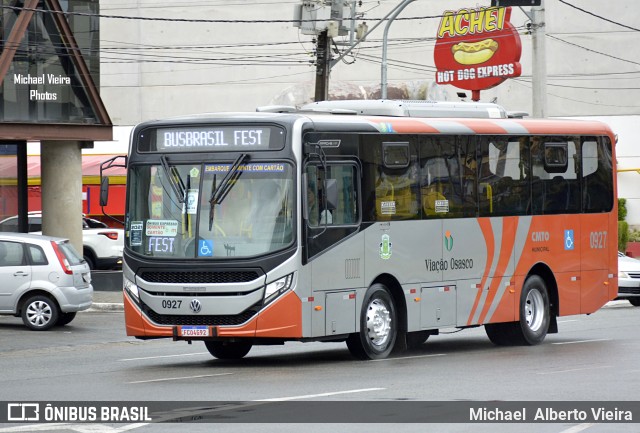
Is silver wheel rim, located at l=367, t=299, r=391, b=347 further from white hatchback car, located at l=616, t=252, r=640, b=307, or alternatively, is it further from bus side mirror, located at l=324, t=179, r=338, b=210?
white hatchback car, located at l=616, t=252, r=640, b=307

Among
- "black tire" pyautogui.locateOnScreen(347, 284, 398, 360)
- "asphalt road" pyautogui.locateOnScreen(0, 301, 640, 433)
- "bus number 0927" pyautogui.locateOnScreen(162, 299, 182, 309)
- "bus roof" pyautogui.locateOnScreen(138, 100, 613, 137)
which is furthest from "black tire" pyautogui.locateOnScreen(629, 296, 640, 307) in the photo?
"bus number 0927" pyautogui.locateOnScreen(162, 299, 182, 309)

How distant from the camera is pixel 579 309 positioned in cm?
2041

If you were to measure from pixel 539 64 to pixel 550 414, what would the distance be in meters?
23.1

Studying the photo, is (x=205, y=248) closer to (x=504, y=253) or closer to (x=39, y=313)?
(x=504, y=253)

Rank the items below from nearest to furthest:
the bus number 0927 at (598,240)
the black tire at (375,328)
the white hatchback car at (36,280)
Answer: the black tire at (375,328)
the bus number 0927 at (598,240)
the white hatchback car at (36,280)

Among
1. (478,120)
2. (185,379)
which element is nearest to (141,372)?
(185,379)

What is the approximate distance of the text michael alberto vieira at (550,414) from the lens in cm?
1080

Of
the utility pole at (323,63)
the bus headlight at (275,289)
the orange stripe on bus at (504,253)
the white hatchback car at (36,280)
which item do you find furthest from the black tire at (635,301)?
the bus headlight at (275,289)

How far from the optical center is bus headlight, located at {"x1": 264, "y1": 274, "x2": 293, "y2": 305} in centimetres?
1537

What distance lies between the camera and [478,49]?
1598 inches

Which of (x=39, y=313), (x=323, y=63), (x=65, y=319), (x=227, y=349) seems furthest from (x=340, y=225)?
(x=323, y=63)

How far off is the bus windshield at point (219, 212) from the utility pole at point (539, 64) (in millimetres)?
18278

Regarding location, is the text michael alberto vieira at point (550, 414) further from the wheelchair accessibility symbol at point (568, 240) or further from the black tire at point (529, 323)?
the wheelchair accessibility symbol at point (568, 240)

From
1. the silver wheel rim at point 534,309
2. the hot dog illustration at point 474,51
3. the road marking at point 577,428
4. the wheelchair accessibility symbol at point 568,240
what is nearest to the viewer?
the road marking at point 577,428
